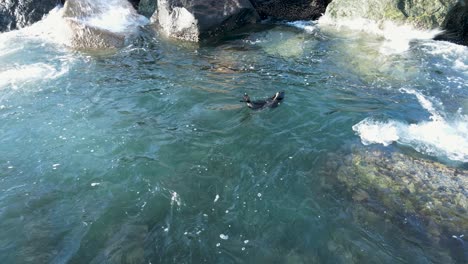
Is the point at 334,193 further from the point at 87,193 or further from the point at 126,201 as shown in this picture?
the point at 87,193

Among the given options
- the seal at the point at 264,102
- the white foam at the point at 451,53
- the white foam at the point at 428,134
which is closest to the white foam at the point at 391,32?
the white foam at the point at 451,53

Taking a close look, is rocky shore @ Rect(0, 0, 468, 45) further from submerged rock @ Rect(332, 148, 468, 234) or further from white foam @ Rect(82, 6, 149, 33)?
submerged rock @ Rect(332, 148, 468, 234)

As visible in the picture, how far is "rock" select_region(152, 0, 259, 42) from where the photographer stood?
40.4 feet

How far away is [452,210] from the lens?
18.7 ft

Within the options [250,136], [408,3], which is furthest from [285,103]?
[408,3]

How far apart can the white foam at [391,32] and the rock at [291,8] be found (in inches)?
58.9

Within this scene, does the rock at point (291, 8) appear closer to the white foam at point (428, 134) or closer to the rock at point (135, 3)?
the rock at point (135, 3)

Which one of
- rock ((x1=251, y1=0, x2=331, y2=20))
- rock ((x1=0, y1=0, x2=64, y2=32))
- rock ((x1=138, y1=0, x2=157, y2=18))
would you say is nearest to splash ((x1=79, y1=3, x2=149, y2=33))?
rock ((x1=138, y1=0, x2=157, y2=18))

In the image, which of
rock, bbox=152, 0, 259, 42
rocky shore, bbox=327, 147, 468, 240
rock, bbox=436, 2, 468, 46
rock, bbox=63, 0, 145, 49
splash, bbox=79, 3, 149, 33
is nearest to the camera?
rocky shore, bbox=327, 147, 468, 240

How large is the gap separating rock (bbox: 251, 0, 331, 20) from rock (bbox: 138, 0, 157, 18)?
3.69 metres

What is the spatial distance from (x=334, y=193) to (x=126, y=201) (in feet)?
10.6

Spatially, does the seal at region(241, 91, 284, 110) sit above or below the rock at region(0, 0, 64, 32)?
below

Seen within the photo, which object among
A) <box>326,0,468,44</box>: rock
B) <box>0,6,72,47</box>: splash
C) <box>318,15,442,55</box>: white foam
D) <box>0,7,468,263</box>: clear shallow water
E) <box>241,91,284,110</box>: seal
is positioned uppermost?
<box>326,0,468,44</box>: rock

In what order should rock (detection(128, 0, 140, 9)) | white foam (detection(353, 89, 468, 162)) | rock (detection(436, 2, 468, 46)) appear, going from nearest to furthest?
1. white foam (detection(353, 89, 468, 162))
2. rock (detection(436, 2, 468, 46))
3. rock (detection(128, 0, 140, 9))
